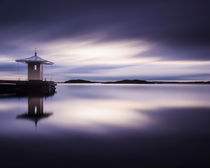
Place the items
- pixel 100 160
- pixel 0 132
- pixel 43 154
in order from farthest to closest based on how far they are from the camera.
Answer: pixel 0 132
pixel 43 154
pixel 100 160

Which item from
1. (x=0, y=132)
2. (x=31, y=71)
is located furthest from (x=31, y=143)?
(x=31, y=71)

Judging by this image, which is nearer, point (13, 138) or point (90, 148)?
point (90, 148)

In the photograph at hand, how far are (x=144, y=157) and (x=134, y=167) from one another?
2.72ft

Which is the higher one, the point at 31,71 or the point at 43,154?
the point at 31,71

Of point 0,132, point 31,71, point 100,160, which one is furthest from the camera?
point 31,71

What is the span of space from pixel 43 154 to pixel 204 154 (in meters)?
5.11

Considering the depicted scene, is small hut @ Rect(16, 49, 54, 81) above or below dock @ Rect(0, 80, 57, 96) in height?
above

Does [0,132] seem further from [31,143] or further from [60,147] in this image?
[60,147]

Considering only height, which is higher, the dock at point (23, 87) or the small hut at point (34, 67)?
the small hut at point (34, 67)

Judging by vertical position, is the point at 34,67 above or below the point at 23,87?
above

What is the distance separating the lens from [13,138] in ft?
25.5

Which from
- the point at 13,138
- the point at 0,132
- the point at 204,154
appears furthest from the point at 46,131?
the point at 204,154

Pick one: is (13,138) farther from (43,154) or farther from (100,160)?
(100,160)

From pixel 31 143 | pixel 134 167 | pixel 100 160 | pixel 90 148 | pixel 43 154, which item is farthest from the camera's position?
pixel 31 143
